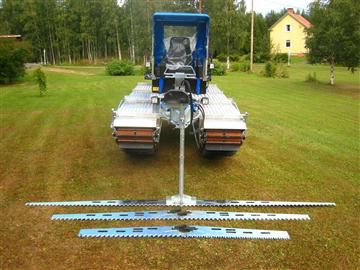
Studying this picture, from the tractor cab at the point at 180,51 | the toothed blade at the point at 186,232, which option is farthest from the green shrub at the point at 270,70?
Answer: the toothed blade at the point at 186,232

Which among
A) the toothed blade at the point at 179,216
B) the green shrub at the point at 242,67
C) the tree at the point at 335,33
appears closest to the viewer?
the toothed blade at the point at 179,216

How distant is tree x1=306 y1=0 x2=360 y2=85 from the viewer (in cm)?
2139

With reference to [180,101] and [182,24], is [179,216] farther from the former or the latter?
[182,24]

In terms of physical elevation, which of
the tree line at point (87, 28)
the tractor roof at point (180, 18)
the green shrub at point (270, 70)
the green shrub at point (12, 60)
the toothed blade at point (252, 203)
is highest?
the tree line at point (87, 28)

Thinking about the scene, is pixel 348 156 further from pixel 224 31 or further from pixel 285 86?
pixel 224 31

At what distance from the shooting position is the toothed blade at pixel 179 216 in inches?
217

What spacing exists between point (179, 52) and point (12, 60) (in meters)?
16.7

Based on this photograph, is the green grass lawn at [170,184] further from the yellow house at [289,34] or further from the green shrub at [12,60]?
the yellow house at [289,34]

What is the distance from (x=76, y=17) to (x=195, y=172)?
4803cm

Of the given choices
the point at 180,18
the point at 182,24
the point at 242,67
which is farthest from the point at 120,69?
the point at 180,18

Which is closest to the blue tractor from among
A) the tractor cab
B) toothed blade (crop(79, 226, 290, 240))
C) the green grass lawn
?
the tractor cab

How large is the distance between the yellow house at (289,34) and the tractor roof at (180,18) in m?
52.4

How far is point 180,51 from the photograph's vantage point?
349 inches

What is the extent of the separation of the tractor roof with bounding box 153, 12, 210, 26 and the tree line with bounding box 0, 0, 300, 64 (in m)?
32.0
